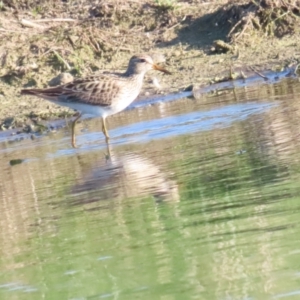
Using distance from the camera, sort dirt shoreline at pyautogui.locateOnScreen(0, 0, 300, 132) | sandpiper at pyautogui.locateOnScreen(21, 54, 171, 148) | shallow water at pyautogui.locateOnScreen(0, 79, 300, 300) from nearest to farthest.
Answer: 1. shallow water at pyautogui.locateOnScreen(0, 79, 300, 300)
2. sandpiper at pyautogui.locateOnScreen(21, 54, 171, 148)
3. dirt shoreline at pyautogui.locateOnScreen(0, 0, 300, 132)

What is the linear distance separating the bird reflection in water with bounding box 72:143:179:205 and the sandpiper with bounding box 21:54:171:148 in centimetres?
215

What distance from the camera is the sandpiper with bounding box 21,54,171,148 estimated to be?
1126 centimetres

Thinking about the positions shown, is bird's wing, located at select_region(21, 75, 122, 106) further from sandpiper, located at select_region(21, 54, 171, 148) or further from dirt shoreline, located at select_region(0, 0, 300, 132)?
dirt shoreline, located at select_region(0, 0, 300, 132)

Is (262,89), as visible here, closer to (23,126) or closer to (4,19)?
(23,126)

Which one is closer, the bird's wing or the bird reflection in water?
A: the bird reflection in water

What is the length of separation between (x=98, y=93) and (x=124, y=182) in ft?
12.0

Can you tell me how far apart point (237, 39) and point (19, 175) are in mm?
6307

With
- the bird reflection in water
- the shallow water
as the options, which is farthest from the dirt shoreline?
the bird reflection in water

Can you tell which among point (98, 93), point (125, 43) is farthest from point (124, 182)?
point (125, 43)

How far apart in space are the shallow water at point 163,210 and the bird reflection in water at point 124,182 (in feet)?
0.06

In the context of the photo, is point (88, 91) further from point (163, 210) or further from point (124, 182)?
point (163, 210)

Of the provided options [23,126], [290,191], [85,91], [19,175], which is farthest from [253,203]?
[23,126]

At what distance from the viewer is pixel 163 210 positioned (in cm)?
650

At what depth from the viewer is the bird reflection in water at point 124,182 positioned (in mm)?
7184
